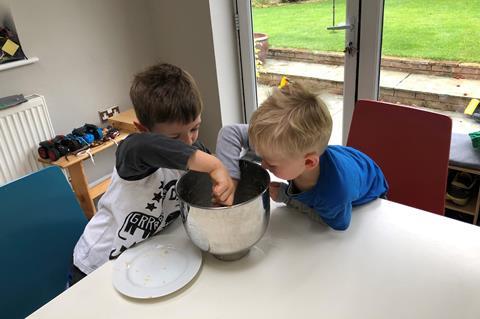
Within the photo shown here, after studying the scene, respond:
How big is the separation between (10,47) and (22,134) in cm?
44

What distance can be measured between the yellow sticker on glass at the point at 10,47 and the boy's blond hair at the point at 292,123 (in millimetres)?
1704

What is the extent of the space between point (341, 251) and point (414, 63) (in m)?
1.44

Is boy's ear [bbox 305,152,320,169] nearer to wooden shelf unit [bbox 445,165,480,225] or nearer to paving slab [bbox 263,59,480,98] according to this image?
wooden shelf unit [bbox 445,165,480,225]

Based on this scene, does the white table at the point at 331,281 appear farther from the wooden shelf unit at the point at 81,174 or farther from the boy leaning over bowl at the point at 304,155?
the wooden shelf unit at the point at 81,174

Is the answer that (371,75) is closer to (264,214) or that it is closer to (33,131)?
(264,214)

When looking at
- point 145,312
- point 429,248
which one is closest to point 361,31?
point 429,248

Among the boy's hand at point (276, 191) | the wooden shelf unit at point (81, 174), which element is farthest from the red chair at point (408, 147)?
the wooden shelf unit at point (81, 174)

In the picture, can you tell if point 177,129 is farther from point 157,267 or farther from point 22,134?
point 22,134

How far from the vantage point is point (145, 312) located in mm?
735

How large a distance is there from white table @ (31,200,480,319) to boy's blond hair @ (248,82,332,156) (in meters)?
0.21

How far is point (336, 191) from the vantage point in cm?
86

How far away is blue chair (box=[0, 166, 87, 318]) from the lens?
102 cm

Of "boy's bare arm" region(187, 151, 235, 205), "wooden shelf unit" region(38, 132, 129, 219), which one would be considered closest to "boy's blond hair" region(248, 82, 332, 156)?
"boy's bare arm" region(187, 151, 235, 205)

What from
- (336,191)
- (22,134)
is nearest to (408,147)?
(336,191)
